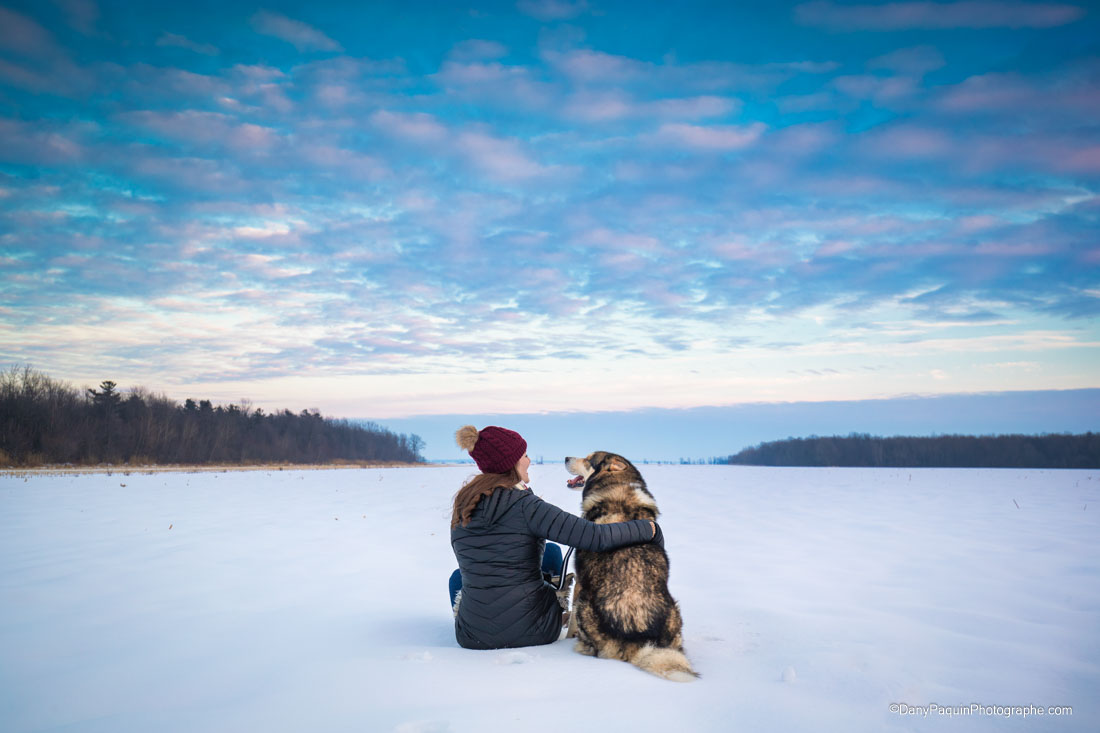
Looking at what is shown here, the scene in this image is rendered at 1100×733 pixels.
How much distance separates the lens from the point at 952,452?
84.1m

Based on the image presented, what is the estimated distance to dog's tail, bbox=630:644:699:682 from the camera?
10.8 ft

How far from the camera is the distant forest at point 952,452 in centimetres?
6988

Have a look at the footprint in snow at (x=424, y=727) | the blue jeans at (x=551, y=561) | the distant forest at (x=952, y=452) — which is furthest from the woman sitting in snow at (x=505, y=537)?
the distant forest at (x=952, y=452)

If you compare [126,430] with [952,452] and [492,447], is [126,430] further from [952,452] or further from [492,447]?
[952,452]

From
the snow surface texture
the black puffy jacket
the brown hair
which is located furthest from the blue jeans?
the brown hair

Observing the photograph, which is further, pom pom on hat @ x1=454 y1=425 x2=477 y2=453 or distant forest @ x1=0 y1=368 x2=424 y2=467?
distant forest @ x1=0 y1=368 x2=424 y2=467

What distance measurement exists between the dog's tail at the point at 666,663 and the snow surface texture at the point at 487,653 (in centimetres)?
8

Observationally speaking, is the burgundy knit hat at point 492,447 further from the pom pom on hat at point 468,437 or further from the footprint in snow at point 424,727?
the footprint in snow at point 424,727

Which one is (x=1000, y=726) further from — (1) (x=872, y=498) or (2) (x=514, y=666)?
(1) (x=872, y=498)

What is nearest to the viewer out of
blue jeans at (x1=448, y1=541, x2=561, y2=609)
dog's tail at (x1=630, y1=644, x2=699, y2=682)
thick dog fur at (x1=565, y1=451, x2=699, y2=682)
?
dog's tail at (x1=630, y1=644, x2=699, y2=682)

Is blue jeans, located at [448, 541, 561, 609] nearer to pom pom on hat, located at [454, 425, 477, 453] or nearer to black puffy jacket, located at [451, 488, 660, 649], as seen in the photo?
black puffy jacket, located at [451, 488, 660, 649]

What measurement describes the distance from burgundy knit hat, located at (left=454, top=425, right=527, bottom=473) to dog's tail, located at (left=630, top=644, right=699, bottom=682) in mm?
1330

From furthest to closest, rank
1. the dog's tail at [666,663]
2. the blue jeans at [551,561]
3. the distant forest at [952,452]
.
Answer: the distant forest at [952,452] → the blue jeans at [551,561] → the dog's tail at [666,663]

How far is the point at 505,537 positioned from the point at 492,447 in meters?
0.55
